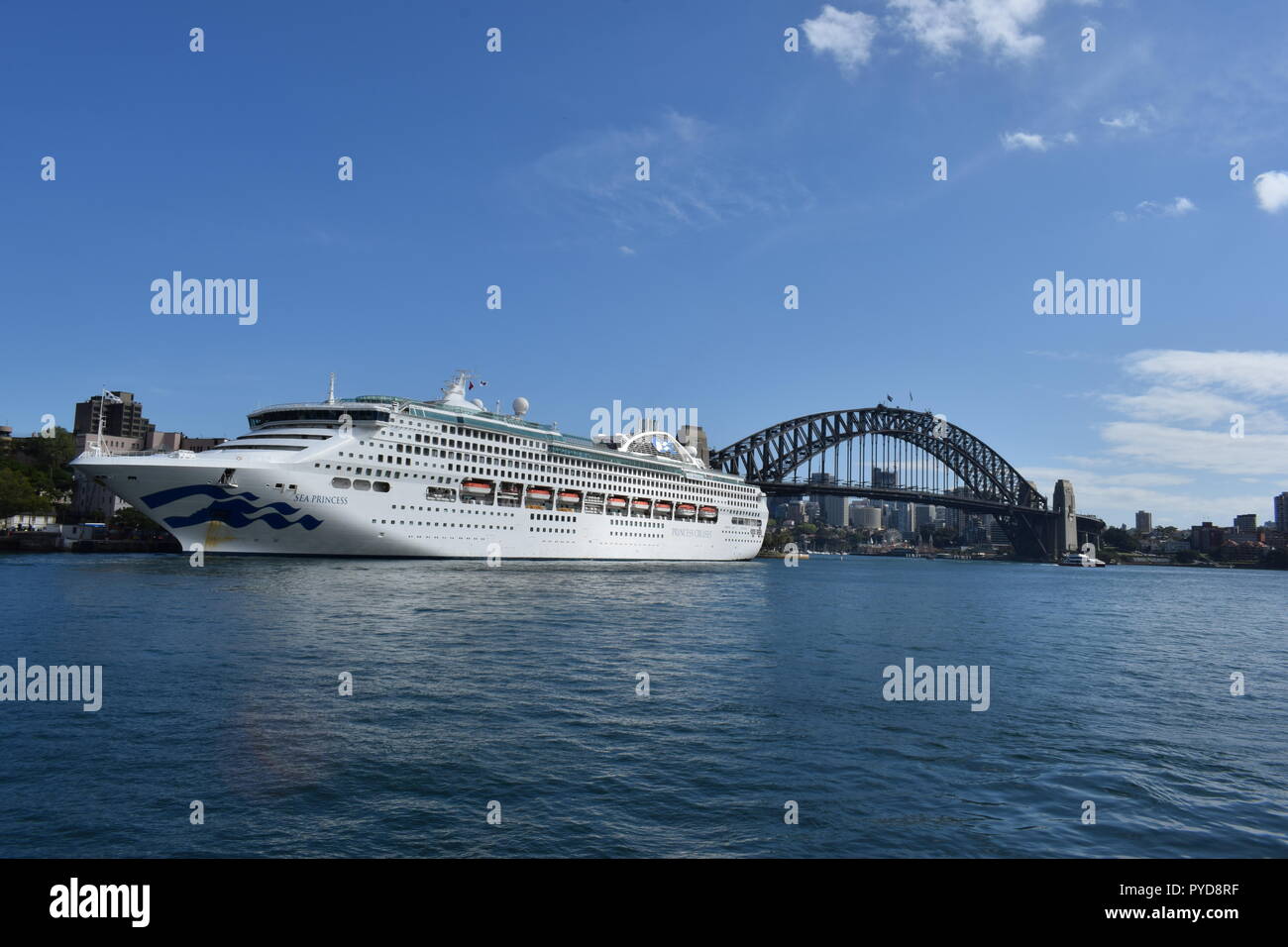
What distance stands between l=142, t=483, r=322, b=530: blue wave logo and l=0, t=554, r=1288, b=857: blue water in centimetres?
2211

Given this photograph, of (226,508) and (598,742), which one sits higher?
(226,508)

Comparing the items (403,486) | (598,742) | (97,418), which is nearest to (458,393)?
(403,486)

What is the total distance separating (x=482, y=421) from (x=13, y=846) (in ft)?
218

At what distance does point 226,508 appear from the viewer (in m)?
56.0

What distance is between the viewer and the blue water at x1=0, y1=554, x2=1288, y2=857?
11.1m

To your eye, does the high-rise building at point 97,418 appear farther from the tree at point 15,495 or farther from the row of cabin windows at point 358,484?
the row of cabin windows at point 358,484

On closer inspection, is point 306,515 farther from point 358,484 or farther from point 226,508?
point 226,508

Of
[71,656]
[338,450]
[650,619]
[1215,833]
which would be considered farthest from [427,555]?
[1215,833]

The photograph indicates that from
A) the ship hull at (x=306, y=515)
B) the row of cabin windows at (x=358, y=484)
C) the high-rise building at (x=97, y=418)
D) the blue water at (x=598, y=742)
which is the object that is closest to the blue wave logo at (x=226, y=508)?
the ship hull at (x=306, y=515)

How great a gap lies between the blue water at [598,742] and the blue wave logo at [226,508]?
22.1m

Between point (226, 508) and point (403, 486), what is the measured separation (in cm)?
1379

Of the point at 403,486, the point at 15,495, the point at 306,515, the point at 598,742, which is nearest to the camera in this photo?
the point at 598,742

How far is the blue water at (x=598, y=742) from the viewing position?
11.1 meters

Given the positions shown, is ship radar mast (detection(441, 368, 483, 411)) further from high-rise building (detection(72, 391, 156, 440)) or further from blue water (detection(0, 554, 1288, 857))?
high-rise building (detection(72, 391, 156, 440))
